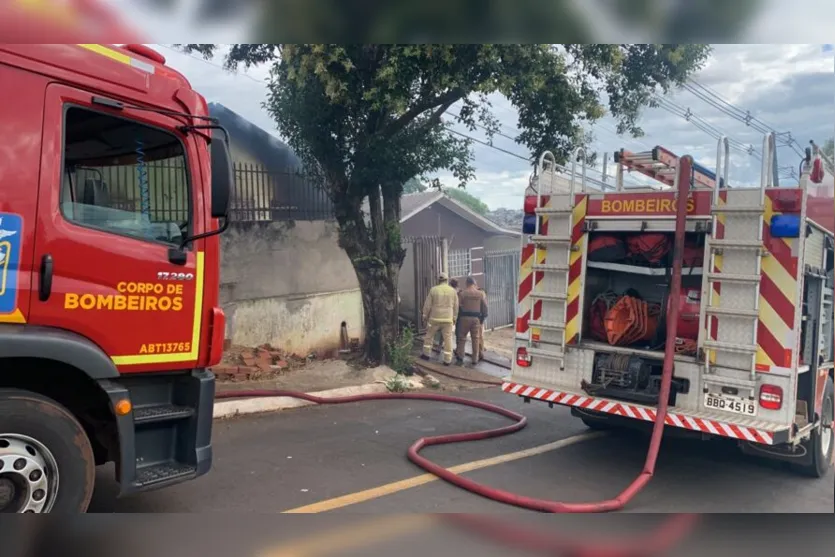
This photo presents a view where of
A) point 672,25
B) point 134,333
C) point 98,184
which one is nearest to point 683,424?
point 672,25

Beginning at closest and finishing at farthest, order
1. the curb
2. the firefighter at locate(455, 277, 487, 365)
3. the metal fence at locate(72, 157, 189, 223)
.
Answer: the metal fence at locate(72, 157, 189, 223)
the curb
the firefighter at locate(455, 277, 487, 365)

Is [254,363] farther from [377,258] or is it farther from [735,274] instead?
[735,274]

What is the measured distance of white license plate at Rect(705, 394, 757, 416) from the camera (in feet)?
15.0

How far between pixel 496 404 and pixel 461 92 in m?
3.73

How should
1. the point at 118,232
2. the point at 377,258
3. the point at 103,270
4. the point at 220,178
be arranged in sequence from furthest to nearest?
the point at 377,258 → the point at 220,178 → the point at 118,232 → the point at 103,270

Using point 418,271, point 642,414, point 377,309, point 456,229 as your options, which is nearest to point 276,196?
point 377,309

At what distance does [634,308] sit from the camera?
18.0 ft

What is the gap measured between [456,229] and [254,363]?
5870 millimetres

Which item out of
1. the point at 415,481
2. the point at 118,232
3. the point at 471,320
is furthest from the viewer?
the point at 471,320

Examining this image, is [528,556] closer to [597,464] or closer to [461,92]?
[597,464]

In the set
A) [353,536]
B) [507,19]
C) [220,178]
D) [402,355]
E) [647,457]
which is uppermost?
[507,19]

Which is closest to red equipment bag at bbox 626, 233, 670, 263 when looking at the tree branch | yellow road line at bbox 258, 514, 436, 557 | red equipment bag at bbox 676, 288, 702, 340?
red equipment bag at bbox 676, 288, 702, 340

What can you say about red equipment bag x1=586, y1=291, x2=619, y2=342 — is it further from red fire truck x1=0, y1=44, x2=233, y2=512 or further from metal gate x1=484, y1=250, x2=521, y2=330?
metal gate x1=484, y1=250, x2=521, y2=330

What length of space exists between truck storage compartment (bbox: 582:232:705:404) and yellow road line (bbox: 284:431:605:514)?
85cm
